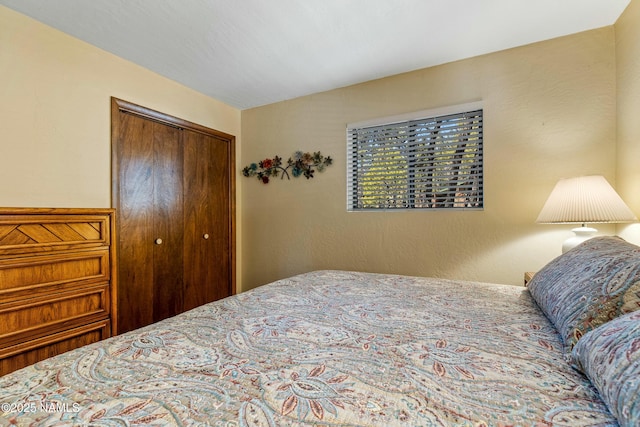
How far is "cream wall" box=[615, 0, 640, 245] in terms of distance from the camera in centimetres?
166

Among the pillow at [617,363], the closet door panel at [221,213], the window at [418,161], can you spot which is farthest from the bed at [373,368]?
the closet door panel at [221,213]

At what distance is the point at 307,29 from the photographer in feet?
6.32

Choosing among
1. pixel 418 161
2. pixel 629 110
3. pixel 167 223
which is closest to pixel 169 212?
pixel 167 223

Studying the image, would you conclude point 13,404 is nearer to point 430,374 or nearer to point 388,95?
point 430,374

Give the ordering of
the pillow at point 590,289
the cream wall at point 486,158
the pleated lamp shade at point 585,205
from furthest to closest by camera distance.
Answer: the cream wall at point 486,158 < the pleated lamp shade at point 585,205 < the pillow at point 590,289

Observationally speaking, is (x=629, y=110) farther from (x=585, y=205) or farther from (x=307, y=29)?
(x=307, y=29)

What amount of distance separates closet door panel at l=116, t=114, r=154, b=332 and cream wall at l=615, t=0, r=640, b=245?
3.33 meters

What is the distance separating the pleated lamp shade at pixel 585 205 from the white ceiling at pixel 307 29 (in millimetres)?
1060

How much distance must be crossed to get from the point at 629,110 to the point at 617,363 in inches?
77.6

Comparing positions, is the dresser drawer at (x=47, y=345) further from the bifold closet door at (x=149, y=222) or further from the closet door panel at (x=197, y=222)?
the closet door panel at (x=197, y=222)

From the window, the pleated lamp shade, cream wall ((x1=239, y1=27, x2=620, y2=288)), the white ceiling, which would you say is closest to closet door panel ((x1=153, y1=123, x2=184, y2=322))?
the white ceiling

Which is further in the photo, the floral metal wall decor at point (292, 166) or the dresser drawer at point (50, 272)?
the floral metal wall decor at point (292, 166)

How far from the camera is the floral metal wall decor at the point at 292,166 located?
2885 millimetres

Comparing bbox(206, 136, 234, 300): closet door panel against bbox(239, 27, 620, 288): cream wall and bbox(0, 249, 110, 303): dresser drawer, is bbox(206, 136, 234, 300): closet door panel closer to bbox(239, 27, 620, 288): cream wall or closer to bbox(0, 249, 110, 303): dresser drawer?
bbox(239, 27, 620, 288): cream wall
